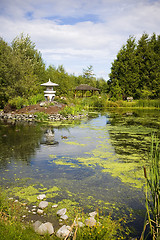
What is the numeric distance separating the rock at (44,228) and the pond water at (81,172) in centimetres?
75

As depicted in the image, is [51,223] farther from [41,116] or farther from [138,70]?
[138,70]

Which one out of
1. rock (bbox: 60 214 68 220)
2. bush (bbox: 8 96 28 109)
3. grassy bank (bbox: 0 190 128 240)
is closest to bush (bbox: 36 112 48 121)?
bush (bbox: 8 96 28 109)

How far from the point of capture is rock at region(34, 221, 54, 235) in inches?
116

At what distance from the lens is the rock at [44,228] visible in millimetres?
2950

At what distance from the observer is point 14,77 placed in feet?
64.5

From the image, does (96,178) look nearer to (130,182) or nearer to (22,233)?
(130,182)

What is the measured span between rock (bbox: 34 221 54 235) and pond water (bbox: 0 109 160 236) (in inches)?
29.5

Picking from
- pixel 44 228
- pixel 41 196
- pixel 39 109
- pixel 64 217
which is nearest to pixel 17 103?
pixel 39 109

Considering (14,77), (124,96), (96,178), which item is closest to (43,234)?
(96,178)

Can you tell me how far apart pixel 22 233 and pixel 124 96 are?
35.1 meters

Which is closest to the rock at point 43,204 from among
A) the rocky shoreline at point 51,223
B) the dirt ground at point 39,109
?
→ the rocky shoreline at point 51,223

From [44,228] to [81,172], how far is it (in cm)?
240

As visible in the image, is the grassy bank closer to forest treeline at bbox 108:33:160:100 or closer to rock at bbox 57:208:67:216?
rock at bbox 57:208:67:216

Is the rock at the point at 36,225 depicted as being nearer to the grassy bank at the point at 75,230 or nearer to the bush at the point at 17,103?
the grassy bank at the point at 75,230
